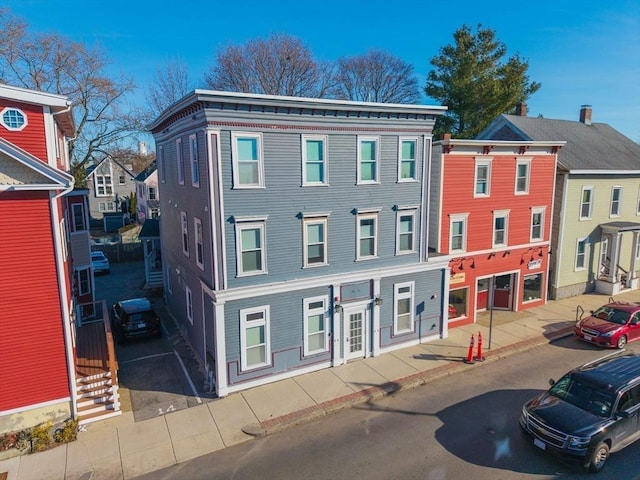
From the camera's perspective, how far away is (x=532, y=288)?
23.3 m

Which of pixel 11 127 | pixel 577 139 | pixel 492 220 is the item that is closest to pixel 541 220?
pixel 492 220

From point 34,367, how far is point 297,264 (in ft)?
27.8

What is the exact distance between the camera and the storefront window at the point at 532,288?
2294 centimetres

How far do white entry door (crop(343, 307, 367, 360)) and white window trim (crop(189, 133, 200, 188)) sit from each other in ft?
24.7

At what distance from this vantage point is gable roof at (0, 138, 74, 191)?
34.8ft

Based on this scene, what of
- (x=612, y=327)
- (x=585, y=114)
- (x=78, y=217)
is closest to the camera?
(x=612, y=327)

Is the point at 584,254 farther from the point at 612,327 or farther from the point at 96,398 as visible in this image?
the point at 96,398

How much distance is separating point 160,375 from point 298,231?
756 cm

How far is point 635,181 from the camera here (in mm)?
26422

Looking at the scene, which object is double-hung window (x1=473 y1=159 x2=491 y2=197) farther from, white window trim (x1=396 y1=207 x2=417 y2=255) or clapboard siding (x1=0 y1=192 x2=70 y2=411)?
clapboard siding (x1=0 y1=192 x2=70 y2=411)

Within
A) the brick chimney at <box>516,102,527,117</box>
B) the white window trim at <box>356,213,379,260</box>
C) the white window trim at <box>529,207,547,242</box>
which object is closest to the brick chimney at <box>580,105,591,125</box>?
the brick chimney at <box>516,102,527,117</box>

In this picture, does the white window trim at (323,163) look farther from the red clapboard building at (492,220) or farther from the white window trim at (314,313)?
the red clapboard building at (492,220)

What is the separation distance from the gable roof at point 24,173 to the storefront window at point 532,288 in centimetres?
2202

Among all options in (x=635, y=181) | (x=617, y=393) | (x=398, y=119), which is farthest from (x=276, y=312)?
(x=635, y=181)
